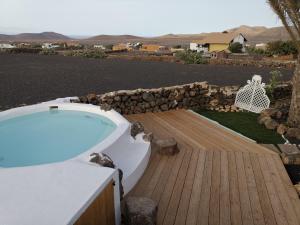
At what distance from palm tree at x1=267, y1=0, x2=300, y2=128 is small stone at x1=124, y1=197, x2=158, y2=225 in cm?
577

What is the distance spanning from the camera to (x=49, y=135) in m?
7.37

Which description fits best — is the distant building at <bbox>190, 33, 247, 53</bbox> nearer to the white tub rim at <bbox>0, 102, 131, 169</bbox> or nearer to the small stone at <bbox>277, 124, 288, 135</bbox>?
the small stone at <bbox>277, 124, 288, 135</bbox>

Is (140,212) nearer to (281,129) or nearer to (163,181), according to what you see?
(163,181)

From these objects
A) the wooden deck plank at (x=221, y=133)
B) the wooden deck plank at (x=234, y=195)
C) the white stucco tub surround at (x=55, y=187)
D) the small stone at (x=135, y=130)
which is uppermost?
the white stucco tub surround at (x=55, y=187)

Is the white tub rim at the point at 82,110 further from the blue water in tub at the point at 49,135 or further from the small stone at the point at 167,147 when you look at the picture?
the small stone at the point at 167,147

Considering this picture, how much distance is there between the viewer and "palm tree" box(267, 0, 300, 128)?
291 inches

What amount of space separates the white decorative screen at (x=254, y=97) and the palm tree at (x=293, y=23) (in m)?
1.46

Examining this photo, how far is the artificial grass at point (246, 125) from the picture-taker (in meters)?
7.41

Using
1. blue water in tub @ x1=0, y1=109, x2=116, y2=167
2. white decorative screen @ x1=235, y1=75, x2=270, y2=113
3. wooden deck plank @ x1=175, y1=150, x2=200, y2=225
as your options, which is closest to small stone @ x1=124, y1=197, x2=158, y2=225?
wooden deck plank @ x1=175, y1=150, x2=200, y2=225

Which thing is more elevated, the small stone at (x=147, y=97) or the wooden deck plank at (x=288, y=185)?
the small stone at (x=147, y=97)

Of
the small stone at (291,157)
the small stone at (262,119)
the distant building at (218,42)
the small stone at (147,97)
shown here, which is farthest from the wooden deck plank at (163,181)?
the distant building at (218,42)

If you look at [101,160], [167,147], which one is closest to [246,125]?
[167,147]

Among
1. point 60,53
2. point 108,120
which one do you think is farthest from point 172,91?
point 60,53

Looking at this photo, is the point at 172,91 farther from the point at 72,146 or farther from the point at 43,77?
the point at 43,77
